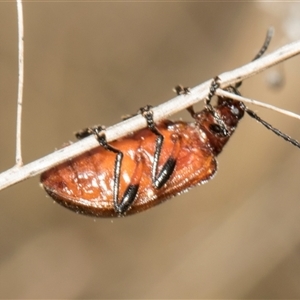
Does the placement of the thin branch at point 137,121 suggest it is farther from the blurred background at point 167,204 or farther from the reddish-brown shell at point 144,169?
the blurred background at point 167,204

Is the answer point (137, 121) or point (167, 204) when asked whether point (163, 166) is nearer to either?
point (137, 121)

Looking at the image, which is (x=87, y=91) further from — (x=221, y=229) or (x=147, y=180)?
(x=147, y=180)

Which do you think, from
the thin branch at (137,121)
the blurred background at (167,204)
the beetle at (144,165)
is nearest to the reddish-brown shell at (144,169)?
the beetle at (144,165)

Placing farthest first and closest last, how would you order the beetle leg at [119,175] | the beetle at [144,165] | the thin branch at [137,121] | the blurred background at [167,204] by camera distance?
the blurred background at [167,204] < the beetle at [144,165] < the beetle leg at [119,175] < the thin branch at [137,121]

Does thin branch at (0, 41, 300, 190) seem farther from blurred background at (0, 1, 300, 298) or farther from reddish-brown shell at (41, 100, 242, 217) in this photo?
blurred background at (0, 1, 300, 298)

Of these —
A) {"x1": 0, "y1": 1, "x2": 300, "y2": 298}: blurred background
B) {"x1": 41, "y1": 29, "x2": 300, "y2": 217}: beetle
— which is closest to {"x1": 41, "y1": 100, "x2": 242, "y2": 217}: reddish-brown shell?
{"x1": 41, "y1": 29, "x2": 300, "y2": 217}: beetle

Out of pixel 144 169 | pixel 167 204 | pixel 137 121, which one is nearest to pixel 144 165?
pixel 144 169

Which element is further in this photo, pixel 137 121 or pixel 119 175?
pixel 119 175
